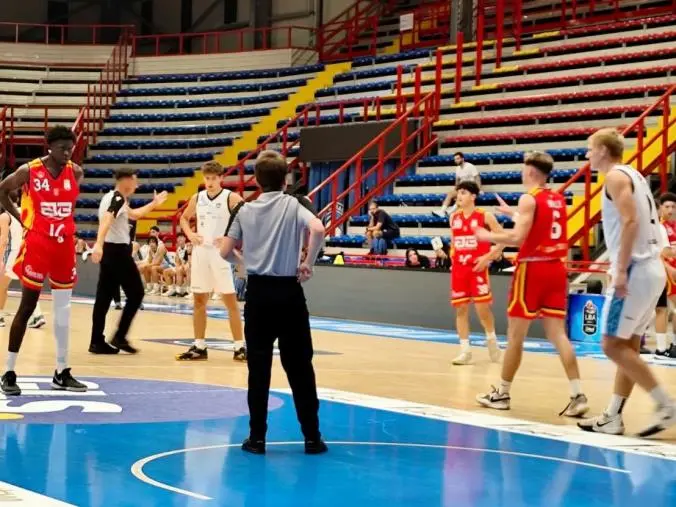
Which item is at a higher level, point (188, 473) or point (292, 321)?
point (292, 321)

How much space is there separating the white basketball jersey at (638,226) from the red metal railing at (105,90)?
24966 millimetres

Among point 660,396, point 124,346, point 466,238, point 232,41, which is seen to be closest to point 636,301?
point 660,396

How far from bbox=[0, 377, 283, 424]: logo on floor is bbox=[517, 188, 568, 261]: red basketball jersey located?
83.0 inches

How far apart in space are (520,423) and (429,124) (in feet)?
53.2

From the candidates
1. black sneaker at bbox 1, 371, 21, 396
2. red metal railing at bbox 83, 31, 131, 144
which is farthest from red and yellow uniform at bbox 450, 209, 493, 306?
red metal railing at bbox 83, 31, 131, 144

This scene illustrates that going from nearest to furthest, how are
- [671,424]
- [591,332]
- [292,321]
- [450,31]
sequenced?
[292,321] < [671,424] < [591,332] < [450,31]

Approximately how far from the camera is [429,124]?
2344cm

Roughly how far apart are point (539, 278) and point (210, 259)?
400cm

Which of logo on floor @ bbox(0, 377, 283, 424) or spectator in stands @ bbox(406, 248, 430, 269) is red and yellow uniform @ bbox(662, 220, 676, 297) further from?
logo on floor @ bbox(0, 377, 283, 424)

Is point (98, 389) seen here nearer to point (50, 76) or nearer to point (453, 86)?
point (453, 86)

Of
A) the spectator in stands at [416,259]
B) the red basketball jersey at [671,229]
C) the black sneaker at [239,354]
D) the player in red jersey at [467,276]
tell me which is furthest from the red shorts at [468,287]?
the spectator in stands at [416,259]

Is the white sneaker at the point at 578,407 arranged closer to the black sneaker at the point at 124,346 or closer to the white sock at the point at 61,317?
the white sock at the point at 61,317

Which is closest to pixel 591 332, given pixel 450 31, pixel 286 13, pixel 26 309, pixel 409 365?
pixel 409 365

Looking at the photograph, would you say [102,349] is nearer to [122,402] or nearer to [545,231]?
[122,402]
